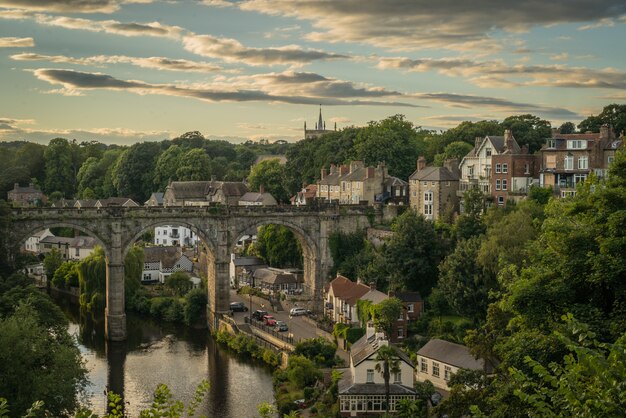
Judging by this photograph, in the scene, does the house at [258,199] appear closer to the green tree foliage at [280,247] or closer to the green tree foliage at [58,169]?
the green tree foliage at [280,247]

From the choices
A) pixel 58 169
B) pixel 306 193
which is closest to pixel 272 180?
pixel 306 193

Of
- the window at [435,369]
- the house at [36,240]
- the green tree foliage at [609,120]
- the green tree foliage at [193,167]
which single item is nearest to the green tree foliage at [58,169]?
the green tree foliage at [193,167]

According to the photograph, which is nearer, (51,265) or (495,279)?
(495,279)

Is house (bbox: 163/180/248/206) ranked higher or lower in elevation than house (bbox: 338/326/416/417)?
higher

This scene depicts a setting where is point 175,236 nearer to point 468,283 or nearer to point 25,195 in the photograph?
point 25,195

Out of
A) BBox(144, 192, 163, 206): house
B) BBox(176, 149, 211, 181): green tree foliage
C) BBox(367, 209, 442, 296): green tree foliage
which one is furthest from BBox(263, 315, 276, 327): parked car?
BBox(176, 149, 211, 181): green tree foliage

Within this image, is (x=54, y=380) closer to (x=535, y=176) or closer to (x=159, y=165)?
(x=535, y=176)

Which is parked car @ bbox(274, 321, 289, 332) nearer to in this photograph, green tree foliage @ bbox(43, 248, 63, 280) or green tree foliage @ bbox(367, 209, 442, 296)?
green tree foliage @ bbox(367, 209, 442, 296)
